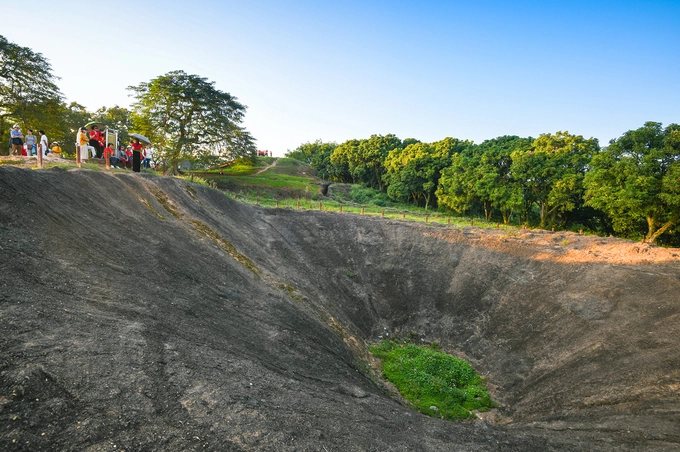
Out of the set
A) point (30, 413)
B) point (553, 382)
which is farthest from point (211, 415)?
point (553, 382)

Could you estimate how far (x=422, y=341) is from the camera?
1850cm

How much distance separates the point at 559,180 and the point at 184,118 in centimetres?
4199

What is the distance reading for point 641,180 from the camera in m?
26.7

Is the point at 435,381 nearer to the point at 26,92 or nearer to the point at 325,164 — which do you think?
the point at 26,92

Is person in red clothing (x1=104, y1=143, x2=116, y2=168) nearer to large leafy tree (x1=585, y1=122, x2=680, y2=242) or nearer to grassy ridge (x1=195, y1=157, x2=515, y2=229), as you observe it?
grassy ridge (x1=195, y1=157, x2=515, y2=229)

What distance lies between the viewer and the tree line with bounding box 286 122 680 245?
27109 mm

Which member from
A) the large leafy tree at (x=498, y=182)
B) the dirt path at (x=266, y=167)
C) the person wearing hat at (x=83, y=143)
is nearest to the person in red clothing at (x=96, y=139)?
the person wearing hat at (x=83, y=143)

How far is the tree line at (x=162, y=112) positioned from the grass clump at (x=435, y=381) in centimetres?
3355

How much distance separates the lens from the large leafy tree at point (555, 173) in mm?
34938

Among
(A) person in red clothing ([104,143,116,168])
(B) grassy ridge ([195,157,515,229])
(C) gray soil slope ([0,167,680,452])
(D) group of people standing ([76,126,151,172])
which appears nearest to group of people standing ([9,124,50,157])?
(D) group of people standing ([76,126,151,172])

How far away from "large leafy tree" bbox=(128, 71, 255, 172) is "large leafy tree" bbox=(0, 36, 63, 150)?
7654 millimetres

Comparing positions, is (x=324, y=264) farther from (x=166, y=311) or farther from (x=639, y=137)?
(x=639, y=137)

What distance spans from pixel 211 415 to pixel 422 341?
14.1 metres

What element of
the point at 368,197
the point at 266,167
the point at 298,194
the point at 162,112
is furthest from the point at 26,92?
the point at 368,197
